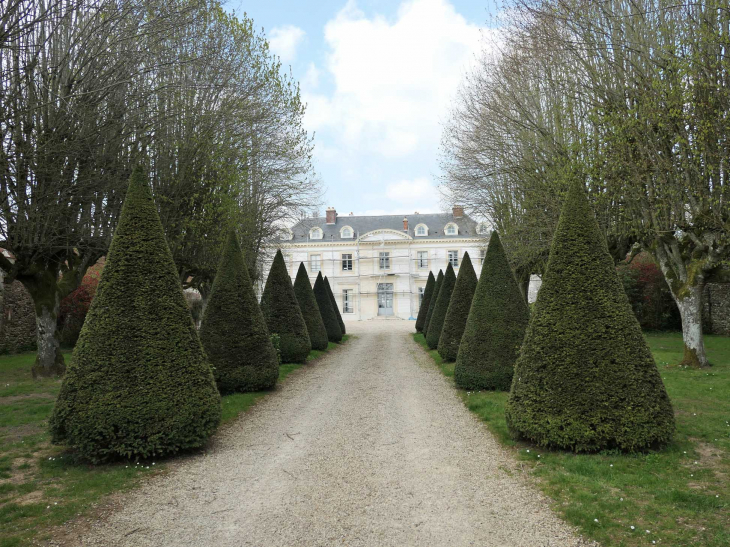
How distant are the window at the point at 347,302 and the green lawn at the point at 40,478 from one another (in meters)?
38.6

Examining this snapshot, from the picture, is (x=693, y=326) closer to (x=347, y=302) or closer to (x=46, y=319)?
A: (x=46, y=319)

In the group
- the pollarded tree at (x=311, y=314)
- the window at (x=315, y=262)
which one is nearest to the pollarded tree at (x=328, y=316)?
the pollarded tree at (x=311, y=314)

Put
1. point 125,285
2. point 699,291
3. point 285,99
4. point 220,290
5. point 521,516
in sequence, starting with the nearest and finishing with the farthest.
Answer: point 521,516 → point 125,285 → point 220,290 → point 699,291 → point 285,99

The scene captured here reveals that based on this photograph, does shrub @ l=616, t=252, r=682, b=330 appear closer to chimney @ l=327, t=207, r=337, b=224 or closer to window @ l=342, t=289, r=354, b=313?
window @ l=342, t=289, r=354, b=313

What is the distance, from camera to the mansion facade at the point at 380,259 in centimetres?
4591

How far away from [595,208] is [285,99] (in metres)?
9.90

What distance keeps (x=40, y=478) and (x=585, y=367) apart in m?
5.95

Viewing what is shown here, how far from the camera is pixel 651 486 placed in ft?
15.2

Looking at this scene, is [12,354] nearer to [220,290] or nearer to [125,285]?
[220,290]

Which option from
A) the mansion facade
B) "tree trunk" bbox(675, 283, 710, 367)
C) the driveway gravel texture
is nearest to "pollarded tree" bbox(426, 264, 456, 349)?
"tree trunk" bbox(675, 283, 710, 367)

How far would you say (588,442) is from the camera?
5.61 m

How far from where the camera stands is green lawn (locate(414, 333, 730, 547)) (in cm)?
380

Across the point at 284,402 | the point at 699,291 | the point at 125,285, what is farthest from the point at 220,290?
the point at 699,291

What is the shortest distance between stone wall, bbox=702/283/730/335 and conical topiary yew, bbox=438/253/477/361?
14.9 metres
